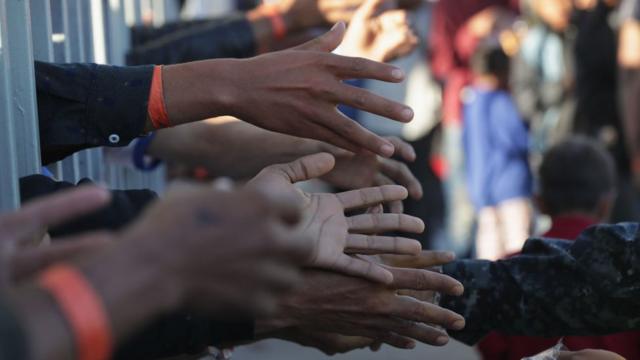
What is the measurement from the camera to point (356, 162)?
252 centimetres

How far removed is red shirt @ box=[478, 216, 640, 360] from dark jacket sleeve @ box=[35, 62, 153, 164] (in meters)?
1.24

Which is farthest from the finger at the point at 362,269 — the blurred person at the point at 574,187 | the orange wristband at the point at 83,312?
the blurred person at the point at 574,187

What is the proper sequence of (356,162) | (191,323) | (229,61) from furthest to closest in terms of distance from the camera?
(356,162) < (229,61) < (191,323)

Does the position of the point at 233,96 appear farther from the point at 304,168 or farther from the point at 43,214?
the point at 43,214

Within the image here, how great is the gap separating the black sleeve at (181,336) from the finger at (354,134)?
45cm

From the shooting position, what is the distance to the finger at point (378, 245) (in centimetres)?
201

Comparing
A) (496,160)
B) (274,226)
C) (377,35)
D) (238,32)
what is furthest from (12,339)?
(496,160)

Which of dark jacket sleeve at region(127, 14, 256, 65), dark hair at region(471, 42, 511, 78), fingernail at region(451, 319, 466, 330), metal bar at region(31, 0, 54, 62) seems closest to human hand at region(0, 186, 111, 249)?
fingernail at region(451, 319, 466, 330)

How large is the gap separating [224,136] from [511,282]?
931 mm

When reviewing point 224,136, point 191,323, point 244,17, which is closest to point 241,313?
point 191,323

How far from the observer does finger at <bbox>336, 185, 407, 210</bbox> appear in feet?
6.72

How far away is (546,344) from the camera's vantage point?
9.25 feet

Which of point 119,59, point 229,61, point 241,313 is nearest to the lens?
point 241,313

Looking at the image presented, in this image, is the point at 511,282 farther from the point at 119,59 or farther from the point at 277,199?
the point at 119,59
